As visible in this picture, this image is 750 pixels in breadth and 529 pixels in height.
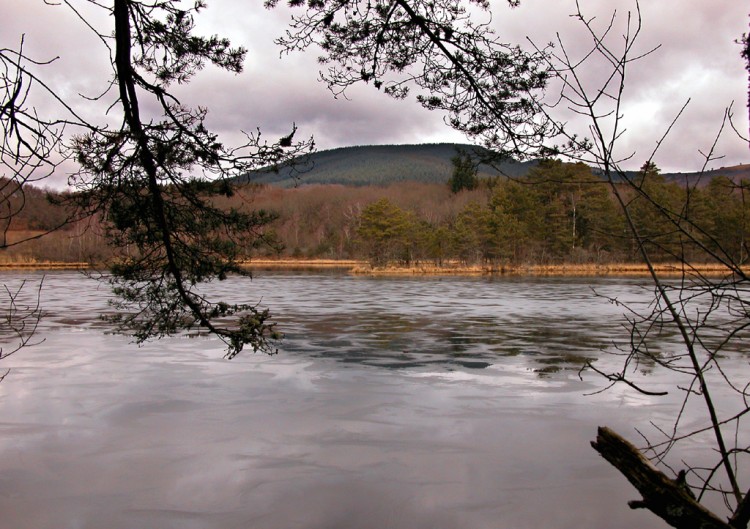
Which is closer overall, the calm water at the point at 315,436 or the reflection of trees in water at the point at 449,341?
the calm water at the point at 315,436

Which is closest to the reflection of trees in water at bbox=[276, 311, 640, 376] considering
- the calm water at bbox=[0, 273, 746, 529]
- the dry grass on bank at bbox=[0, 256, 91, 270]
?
the calm water at bbox=[0, 273, 746, 529]

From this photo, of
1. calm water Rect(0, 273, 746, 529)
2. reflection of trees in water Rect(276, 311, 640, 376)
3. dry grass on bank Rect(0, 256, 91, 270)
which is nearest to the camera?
calm water Rect(0, 273, 746, 529)

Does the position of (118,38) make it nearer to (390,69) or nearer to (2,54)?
(2,54)

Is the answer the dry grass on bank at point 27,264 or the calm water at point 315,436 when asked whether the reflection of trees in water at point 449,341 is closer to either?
the calm water at point 315,436

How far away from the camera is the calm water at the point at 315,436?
5148 millimetres

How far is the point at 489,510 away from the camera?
203 inches

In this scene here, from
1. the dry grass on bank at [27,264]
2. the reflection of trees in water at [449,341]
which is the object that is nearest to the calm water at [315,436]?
the reflection of trees in water at [449,341]

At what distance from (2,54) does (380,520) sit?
4307mm

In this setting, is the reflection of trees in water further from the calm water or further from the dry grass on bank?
the dry grass on bank

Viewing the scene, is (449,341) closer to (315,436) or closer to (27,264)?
(315,436)

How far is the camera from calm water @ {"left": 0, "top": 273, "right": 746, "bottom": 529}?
5.15m

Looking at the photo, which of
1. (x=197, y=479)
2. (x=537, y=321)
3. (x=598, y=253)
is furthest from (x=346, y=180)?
(x=197, y=479)

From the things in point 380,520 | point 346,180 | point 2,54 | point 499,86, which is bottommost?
point 380,520

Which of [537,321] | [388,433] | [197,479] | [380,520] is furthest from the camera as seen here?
[537,321]
